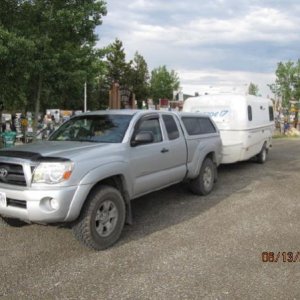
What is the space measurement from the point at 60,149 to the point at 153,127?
190 cm

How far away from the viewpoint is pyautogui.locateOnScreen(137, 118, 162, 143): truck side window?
6648 millimetres

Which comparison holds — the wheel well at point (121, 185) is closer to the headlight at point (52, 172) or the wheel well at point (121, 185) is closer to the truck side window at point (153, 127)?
the headlight at point (52, 172)

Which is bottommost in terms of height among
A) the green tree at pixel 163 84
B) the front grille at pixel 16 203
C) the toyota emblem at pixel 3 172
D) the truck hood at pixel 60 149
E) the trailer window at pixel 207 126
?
the front grille at pixel 16 203

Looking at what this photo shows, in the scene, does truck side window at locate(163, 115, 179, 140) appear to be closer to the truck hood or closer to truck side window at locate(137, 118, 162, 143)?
truck side window at locate(137, 118, 162, 143)

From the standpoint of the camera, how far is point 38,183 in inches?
195

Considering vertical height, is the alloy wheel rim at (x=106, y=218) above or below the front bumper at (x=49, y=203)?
below

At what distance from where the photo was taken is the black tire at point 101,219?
16.9ft

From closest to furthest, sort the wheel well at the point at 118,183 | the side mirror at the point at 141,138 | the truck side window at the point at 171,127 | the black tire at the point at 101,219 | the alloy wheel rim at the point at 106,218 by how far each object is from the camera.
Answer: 1. the black tire at the point at 101,219
2. the alloy wheel rim at the point at 106,218
3. the wheel well at the point at 118,183
4. the side mirror at the point at 141,138
5. the truck side window at the point at 171,127

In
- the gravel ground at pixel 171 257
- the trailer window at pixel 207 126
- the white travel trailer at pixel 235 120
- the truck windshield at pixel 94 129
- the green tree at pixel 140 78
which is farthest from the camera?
the green tree at pixel 140 78

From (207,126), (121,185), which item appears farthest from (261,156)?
(121,185)

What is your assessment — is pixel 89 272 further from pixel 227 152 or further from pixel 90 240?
pixel 227 152

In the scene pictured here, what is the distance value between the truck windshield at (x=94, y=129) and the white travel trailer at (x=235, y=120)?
5.24 m
